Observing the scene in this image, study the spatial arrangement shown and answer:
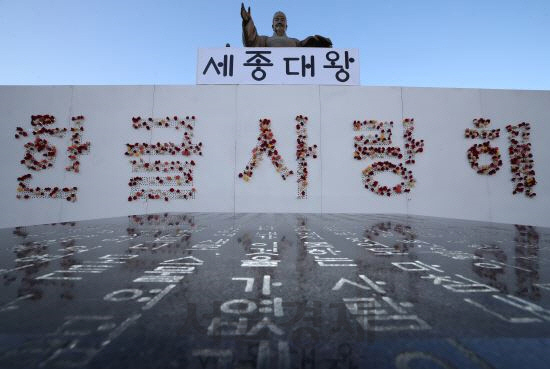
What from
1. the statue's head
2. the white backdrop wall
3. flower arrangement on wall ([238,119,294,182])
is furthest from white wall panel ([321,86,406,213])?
the statue's head

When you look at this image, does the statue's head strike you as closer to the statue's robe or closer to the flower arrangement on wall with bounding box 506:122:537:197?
the statue's robe

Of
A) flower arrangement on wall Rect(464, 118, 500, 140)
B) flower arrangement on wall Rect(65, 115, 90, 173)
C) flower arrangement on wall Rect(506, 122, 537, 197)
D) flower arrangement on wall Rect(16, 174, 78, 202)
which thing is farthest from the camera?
flower arrangement on wall Rect(464, 118, 500, 140)

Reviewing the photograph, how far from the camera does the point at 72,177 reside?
4.98 meters

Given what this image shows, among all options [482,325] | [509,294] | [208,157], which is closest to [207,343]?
[482,325]

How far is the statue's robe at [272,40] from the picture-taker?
6.23 m

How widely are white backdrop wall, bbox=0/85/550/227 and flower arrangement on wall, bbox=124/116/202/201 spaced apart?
11cm

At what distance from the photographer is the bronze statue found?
20.3 ft

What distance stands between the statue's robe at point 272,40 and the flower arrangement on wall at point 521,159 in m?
4.35

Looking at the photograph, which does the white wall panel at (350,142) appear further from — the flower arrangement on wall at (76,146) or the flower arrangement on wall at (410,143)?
the flower arrangement on wall at (76,146)

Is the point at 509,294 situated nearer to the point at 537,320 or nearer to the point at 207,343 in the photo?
the point at 537,320

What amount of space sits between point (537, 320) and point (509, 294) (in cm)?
17

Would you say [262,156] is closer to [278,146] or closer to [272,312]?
[278,146]

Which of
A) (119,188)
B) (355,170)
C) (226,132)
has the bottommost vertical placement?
(119,188)

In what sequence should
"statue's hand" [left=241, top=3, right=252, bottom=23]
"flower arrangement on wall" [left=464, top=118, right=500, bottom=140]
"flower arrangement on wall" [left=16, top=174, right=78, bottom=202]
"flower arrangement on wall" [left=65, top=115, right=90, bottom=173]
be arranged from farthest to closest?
"statue's hand" [left=241, top=3, right=252, bottom=23] → "flower arrangement on wall" [left=464, top=118, right=500, bottom=140] → "flower arrangement on wall" [left=65, top=115, right=90, bottom=173] → "flower arrangement on wall" [left=16, top=174, right=78, bottom=202]
